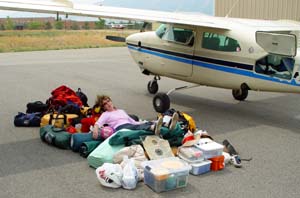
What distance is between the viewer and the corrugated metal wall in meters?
15.7

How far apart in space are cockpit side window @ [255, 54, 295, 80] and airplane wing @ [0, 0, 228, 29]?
1.10 meters

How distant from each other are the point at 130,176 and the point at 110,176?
241 millimetres

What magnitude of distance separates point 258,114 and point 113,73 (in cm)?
792

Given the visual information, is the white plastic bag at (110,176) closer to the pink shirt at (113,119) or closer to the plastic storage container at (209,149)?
the plastic storage container at (209,149)

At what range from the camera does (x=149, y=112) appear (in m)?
8.73

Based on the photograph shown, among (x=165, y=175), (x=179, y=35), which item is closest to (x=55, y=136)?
(x=165, y=175)

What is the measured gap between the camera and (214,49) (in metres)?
8.39

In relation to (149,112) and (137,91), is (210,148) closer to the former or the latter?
(149,112)

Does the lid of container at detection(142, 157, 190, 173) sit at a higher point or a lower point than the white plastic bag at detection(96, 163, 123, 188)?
higher

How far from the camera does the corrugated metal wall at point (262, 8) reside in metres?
15.7

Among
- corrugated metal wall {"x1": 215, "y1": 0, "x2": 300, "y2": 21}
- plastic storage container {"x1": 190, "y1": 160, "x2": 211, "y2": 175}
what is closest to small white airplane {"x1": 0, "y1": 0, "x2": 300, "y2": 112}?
plastic storage container {"x1": 190, "y1": 160, "x2": 211, "y2": 175}

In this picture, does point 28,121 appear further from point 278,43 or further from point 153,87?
point 278,43

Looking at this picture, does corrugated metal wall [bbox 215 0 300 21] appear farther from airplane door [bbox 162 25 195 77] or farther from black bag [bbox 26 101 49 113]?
black bag [bbox 26 101 49 113]

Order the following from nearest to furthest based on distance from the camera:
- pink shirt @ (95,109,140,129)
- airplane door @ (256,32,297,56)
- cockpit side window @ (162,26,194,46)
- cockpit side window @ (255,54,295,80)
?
pink shirt @ (95,109,140,129), airplane door @ (256,32,297,56), cockpit side window @ (255,54,295,80), cockpit side window @ (162,26,194,46)
